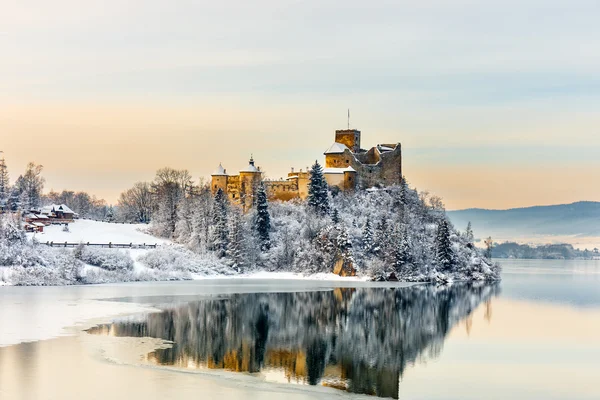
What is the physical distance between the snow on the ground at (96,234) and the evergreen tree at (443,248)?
93.1 ft

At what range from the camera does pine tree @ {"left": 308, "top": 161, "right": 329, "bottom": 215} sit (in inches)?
3172

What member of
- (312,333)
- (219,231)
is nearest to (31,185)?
(219,231)

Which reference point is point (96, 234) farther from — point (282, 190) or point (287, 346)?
point (287, 346)

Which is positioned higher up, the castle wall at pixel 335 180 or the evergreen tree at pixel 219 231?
the castle wall at pixel 335 180

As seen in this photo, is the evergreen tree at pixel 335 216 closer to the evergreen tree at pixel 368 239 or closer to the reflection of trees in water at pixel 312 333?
the evergreen tree at pixel 368 239

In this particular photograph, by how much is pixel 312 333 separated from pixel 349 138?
6324 centimetres

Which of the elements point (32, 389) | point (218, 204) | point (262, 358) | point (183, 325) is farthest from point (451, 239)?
point (32, 389)

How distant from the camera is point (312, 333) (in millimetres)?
32688

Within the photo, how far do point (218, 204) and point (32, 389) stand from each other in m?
58.1

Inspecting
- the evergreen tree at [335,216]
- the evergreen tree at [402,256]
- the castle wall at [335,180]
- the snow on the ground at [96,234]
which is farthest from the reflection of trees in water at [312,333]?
the castle wall at [335,180]

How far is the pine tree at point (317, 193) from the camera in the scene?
80.6 metres

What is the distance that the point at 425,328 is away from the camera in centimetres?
3575

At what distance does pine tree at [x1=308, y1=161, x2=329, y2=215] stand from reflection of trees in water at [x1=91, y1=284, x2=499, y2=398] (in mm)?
30197

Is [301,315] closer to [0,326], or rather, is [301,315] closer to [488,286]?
[0,326]
